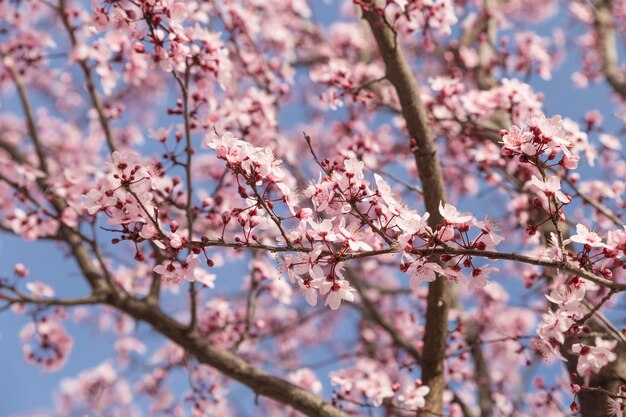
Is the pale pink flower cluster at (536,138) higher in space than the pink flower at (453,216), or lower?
higher

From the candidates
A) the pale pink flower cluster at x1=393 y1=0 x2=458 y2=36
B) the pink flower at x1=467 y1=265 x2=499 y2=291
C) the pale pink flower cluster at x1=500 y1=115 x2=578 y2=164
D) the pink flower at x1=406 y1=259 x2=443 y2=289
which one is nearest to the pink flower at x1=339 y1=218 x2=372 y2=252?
the pink flower at x1=406 y1=259 x2=443 y2=289

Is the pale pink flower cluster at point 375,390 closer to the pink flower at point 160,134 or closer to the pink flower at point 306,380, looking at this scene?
the pink flower at point 306,380

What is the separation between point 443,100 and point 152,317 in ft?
9.37

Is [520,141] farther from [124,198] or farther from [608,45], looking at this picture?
[608,45]

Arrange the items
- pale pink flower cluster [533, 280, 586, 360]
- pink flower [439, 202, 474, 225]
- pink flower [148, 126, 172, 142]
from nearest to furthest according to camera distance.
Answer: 1. pink flower [439, 202, 474, 225]
2. pale pink flower cluster [533, 280, 586, 360]
3. pink flower [148, 126, 172, 142]

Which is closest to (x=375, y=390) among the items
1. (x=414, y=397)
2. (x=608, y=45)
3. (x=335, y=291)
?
(x=414, y=397)

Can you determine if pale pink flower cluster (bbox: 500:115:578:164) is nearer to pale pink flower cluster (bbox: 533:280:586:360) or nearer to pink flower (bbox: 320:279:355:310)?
pale pink flower cluster (bbox: 533:280:586:360)

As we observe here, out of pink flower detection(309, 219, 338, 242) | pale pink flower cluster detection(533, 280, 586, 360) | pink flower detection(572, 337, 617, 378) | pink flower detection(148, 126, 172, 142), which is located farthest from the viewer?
pink flower detection(148, 126, 172, 142)

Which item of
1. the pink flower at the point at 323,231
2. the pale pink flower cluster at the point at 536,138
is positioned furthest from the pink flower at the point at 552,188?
the pink flower at the point at 323,231

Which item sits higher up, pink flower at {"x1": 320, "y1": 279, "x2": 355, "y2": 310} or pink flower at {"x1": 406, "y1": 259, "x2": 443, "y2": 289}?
pink flower at {"x1": 406, "y1": 259, "x2": 443, "y2": 289}

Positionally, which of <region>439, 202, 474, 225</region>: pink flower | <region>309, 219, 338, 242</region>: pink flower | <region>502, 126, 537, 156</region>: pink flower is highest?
<region>502, 126, 537, 156</region>: pink flower

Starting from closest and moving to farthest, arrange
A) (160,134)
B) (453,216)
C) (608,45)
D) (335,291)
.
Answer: (453,216), (335,291), (160,134), (608,45)

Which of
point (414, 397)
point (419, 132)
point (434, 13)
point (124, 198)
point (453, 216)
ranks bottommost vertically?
point (414, 397)

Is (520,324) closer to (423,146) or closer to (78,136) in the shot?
(423,146)
